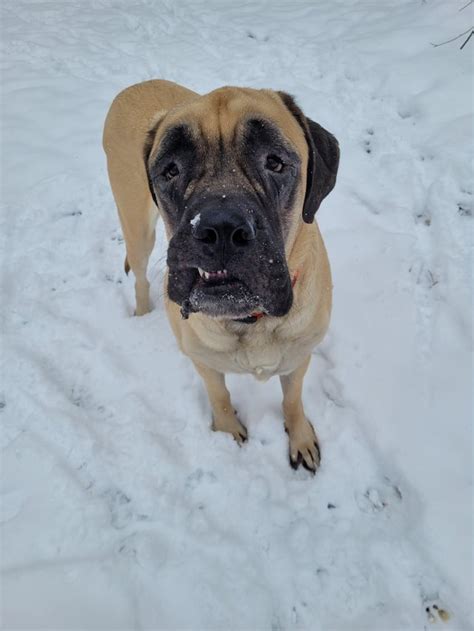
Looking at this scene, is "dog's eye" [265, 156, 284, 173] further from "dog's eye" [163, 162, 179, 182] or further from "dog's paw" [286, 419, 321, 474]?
"dog's paw" [286, 419, 321, 474]

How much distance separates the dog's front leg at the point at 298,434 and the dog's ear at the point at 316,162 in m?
0.95

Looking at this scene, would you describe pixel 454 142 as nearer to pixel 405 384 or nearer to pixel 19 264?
pixel 405 384

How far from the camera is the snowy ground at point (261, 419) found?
6.79ft

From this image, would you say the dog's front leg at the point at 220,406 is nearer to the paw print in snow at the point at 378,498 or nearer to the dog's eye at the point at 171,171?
the paw print in snow at the point at 378,498

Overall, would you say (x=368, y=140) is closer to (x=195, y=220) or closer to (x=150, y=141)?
(x=150, y=141)

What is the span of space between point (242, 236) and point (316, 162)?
2.38 ft

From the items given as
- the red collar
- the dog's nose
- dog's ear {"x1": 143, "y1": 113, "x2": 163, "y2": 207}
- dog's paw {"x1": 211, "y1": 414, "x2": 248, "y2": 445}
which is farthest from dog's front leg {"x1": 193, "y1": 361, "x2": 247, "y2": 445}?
the dog's nose

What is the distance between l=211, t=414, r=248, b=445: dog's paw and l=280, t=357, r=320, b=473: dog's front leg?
27 centimetres

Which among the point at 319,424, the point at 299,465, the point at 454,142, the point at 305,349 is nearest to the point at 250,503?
the point at 299,465

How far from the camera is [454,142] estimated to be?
373 cm

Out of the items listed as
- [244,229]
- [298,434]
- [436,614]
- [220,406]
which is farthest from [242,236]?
[436,614]

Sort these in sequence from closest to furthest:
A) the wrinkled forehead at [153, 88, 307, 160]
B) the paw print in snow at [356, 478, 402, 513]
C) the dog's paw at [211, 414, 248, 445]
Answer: the wrinkled forehead at [153, 88, 307, 160], the paw print in snow at [356, 478, 402, 513], the dog's paw at [211, 414, 248, 445]

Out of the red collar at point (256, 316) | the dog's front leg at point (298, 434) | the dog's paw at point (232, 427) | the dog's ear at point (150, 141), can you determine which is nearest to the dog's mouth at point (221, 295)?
the red collar at point (256, 316)

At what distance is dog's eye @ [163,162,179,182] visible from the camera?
5.85ft
